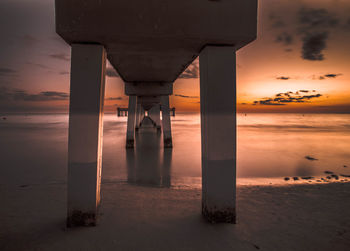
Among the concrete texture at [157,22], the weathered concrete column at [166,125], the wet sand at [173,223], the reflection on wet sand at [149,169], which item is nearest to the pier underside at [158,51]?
Result: the concrete texture at [157,22]

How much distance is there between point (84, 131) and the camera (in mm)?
3793

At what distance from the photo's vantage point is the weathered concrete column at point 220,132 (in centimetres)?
405

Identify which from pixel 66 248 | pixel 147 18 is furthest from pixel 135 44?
pixel 66 248

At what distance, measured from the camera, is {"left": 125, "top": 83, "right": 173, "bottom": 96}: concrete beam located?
13.2 metres

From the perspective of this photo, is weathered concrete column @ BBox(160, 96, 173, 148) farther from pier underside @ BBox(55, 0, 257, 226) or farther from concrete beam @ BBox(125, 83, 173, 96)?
pier underside @ BBox(55, 0, 257, 226)

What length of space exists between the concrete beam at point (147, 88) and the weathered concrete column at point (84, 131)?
9403mm

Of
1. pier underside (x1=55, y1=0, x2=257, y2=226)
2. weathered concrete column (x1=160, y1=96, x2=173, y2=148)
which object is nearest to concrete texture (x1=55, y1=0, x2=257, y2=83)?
pier underside (x1=55, y1=0, x2=257, y2=226)

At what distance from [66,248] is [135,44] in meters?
4.03

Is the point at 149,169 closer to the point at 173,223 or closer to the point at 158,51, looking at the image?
the point at 173,223

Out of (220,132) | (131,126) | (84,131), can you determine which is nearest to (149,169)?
(84,131)

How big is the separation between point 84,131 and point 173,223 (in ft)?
8.73

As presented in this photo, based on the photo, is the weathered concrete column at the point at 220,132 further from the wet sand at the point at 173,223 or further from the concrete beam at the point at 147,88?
the concrete beam at the point at 147,88

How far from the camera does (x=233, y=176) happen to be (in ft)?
13.4

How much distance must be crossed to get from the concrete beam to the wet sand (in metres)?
8.43
